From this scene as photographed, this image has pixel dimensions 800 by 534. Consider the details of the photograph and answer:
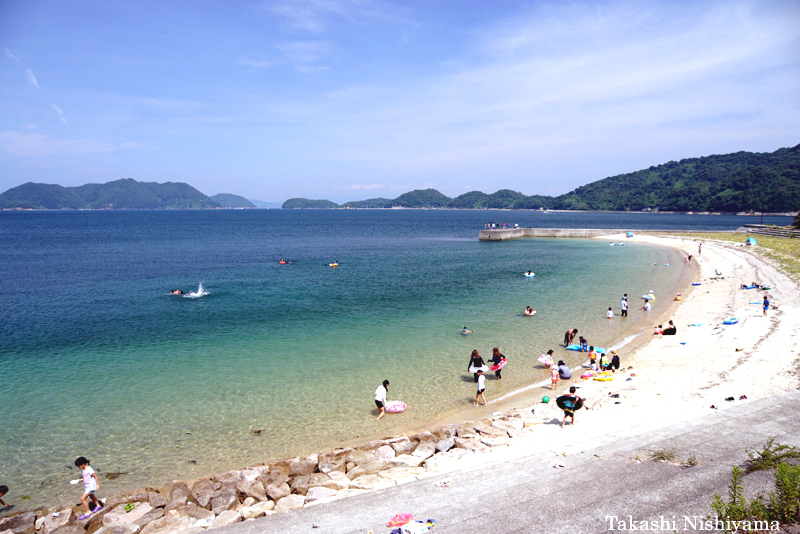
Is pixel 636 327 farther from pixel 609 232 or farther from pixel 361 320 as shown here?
pixel 609 232

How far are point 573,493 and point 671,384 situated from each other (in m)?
10.8

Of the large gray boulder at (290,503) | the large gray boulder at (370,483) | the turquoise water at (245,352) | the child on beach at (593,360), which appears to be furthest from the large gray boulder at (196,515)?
the child on beach at (593,360)

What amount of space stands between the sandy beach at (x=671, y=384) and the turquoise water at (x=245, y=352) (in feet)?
9.11

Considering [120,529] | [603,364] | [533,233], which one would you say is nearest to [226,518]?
[120,529]

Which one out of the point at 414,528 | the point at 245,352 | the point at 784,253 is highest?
the point at 784,253

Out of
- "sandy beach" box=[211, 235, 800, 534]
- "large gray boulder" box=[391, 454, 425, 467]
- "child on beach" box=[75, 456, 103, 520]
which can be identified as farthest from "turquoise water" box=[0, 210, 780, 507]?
"sandy beach" box=[211, 235, 800, 534]

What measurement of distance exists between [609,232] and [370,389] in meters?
101

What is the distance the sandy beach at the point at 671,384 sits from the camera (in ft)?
43.1

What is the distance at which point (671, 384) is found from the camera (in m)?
18.0

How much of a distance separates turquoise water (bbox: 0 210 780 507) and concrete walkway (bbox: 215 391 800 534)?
522 centimetres

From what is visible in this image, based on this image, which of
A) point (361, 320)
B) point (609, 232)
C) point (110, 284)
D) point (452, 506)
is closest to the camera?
point (452, 506)

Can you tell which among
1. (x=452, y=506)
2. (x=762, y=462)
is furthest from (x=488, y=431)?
(x=762, y=462)

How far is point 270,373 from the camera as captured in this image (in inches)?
849

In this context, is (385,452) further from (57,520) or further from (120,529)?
(57,520)
